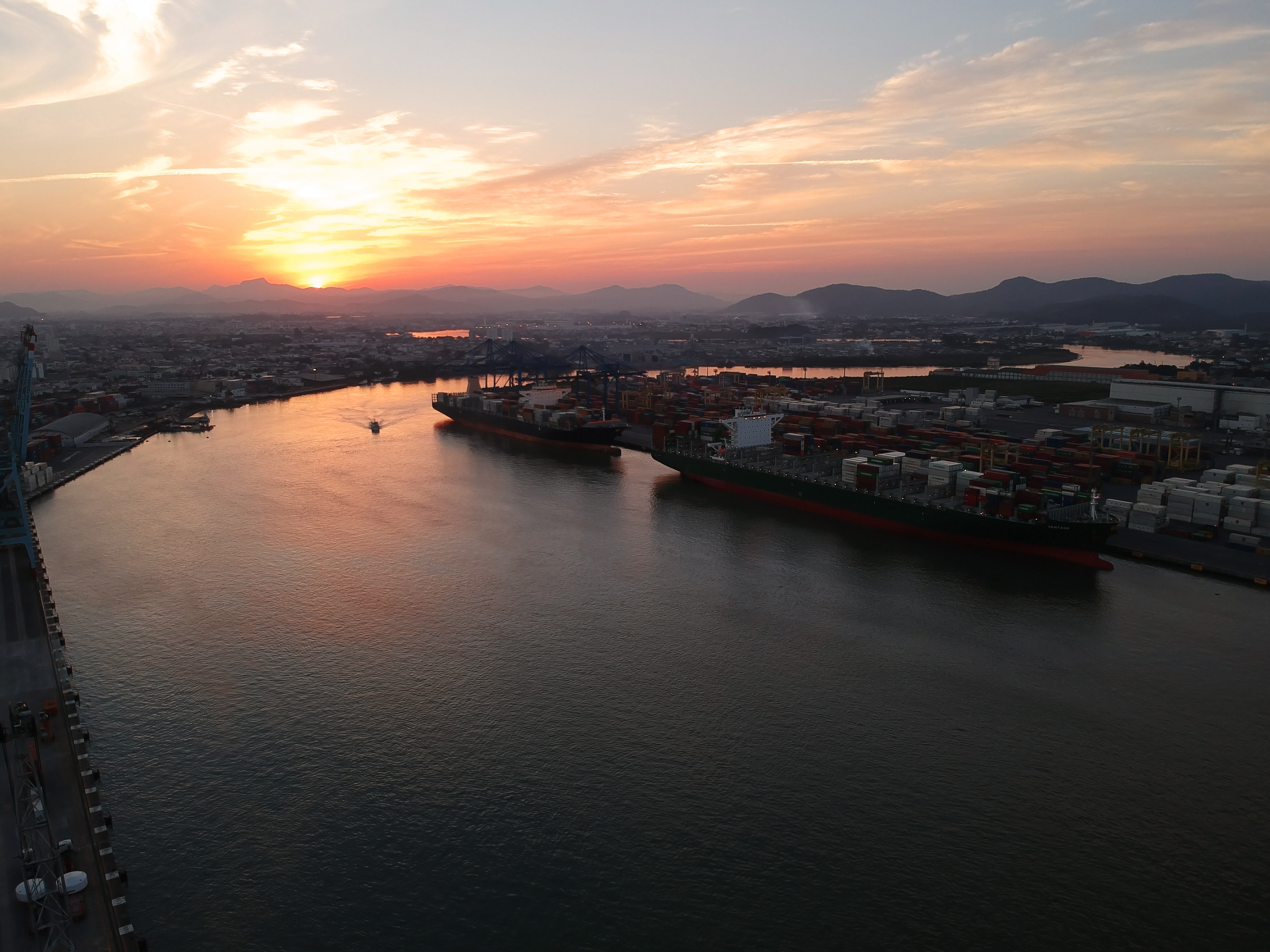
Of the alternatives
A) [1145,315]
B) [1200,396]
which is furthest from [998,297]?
[1200,396]

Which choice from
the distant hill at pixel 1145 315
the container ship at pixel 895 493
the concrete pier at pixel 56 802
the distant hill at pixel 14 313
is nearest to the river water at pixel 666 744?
the concrete pier at pixel 56 802

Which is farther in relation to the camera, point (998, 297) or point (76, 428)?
point (998, 297)

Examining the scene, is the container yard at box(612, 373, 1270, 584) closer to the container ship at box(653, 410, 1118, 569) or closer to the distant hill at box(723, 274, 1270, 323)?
the container ship at box(653, 410, 1118, 569)

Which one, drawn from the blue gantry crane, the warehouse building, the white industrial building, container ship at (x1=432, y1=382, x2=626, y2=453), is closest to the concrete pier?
the blue gantry crane

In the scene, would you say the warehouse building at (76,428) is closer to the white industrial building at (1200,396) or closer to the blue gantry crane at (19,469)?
the blue gantry crane at (19,469)

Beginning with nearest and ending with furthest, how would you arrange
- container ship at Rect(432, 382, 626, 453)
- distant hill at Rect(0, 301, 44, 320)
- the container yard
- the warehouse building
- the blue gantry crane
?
the blue gantry crane
the container yard
the warehouse building
container ship at Rect(432, 382, 626, 453)
distant hill at Rect(0, 301, 44, 320)

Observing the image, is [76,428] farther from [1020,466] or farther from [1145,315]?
[1145,315]

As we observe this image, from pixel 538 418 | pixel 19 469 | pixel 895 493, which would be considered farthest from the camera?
pixel 538 418
